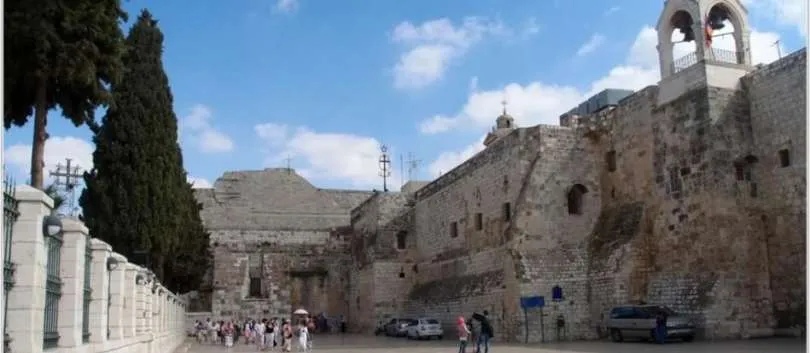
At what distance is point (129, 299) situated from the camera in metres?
10.7

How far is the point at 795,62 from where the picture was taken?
1853 cm

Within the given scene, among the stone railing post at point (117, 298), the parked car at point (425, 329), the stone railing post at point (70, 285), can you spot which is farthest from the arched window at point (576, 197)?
the stone railing post at point (70, 285)

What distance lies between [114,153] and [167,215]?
2129 millimetres

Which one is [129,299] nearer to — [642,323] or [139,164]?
[139,164]

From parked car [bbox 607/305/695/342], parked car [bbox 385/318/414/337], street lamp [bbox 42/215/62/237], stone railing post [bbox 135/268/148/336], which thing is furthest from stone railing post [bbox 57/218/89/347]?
parked car [bbox 385/318/414/337]

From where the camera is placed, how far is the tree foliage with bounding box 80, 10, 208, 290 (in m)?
19.1

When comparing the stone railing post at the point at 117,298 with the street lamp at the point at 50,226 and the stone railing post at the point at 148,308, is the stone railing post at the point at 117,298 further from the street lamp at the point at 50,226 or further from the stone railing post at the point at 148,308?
the street lamp at the point at 50,226

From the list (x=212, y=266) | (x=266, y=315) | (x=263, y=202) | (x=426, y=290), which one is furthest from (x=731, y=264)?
(x=263, y=202)

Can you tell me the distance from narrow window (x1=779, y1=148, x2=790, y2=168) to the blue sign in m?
7.21

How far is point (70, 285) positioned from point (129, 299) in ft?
11.4

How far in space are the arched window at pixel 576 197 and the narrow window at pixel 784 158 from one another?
623 cm

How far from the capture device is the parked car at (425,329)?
26750 millimetres

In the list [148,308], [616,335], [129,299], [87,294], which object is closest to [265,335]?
[616,335]

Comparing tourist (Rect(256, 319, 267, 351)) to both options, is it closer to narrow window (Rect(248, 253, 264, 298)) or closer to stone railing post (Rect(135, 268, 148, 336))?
narrow window (Rect(248, 253, 264, 298))
